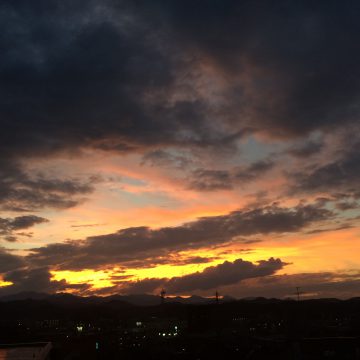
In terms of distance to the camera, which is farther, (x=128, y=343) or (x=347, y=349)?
(x=128, y=343)

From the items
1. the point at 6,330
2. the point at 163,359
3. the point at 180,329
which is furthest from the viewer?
the point at 180,329

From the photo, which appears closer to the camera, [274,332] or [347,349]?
[347,349]

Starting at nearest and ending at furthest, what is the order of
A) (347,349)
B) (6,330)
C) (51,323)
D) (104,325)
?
1. (347,349)
2. (6,330)
3. (104,325)
4. (51,323)

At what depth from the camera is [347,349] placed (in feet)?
204

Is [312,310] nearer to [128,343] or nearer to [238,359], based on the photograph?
[128,343]

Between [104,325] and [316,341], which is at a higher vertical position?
[104,325]

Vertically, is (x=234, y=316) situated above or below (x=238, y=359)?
above

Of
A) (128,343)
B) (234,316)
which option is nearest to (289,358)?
(128,343)

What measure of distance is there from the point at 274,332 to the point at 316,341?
191 feet

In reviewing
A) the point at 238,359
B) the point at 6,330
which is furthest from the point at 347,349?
the point at 6,330

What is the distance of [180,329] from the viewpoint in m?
147

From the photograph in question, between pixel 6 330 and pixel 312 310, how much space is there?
132 metres

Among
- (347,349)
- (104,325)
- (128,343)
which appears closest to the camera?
(347,349)

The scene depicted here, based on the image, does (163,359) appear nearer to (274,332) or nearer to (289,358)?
(289,358)
